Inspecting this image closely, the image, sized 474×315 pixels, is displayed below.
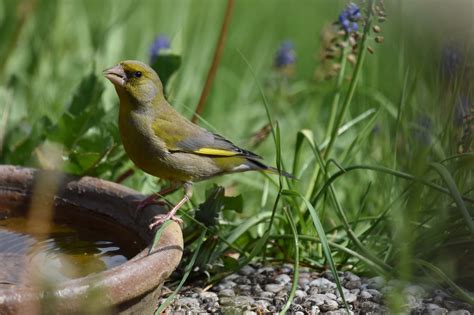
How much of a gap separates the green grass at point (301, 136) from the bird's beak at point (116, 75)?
15.4 inches

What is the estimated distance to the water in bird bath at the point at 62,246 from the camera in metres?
2.90

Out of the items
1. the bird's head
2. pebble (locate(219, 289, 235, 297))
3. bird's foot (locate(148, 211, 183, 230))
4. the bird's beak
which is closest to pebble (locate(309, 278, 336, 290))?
pebble (locate(219, 289, 235, 297))

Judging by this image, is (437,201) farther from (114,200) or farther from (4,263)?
(4,263)

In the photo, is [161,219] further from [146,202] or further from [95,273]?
[95,273]

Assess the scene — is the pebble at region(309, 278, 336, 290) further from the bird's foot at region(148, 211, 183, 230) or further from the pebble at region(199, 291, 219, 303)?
the bird's foot at region(148, 211, 183, 230)

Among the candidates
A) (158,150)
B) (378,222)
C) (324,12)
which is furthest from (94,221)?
(324,12)

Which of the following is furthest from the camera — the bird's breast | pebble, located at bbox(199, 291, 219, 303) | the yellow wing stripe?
the yellow wing stripe

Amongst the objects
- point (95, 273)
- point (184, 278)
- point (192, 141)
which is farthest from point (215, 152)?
point (95, 273)

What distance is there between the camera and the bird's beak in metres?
3.34

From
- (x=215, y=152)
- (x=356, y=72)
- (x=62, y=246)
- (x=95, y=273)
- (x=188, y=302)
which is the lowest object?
(x=188, y=302)

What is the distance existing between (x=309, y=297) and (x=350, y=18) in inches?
49.0

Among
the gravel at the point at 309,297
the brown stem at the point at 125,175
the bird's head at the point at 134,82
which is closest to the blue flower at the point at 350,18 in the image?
the bird's head at the point at 134,82

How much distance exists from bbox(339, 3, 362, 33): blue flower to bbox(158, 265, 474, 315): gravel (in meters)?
1.08

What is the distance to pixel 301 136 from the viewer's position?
353 cm
